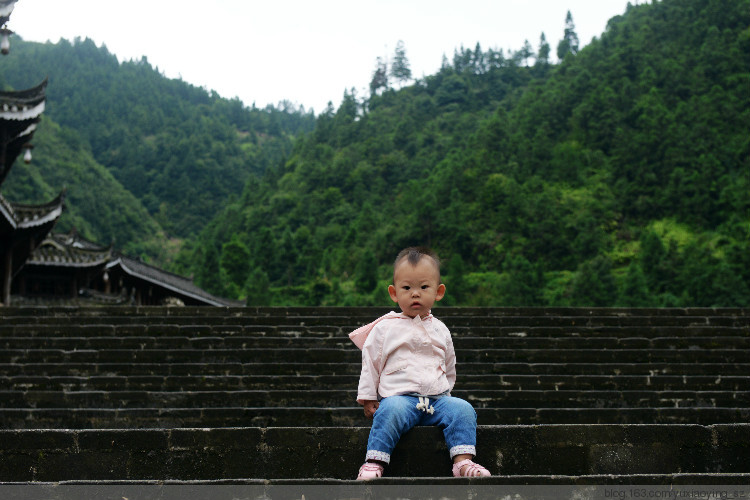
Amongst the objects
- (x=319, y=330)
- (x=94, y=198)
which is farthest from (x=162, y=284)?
(x=94, y=198)

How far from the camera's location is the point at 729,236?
49219mm

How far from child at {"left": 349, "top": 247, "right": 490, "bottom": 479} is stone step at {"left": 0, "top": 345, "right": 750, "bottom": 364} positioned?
5.00 meters

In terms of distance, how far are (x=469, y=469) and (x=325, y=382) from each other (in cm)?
495

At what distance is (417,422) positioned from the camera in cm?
367

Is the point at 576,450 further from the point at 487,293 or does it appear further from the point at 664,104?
the point at 664,104

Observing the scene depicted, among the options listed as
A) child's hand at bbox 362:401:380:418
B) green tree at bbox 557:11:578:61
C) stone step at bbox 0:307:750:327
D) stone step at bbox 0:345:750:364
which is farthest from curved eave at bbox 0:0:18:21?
green tree at bbox 557:11:578:61

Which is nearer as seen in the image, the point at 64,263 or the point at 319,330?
the point at 319,330

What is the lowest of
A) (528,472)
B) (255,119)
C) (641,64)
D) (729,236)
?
(528,472)

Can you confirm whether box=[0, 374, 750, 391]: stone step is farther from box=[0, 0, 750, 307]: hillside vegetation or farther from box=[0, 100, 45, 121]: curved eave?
box=[0, 0, 750, 307]: hillside vegetation

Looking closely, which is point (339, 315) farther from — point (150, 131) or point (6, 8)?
point (150, 131)

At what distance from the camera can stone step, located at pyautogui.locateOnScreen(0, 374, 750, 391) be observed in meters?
8.14

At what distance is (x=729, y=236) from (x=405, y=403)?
5061cm

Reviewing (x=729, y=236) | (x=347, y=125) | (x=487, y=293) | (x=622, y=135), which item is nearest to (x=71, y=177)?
(x=347, y=125)

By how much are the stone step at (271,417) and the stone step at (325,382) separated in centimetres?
67
